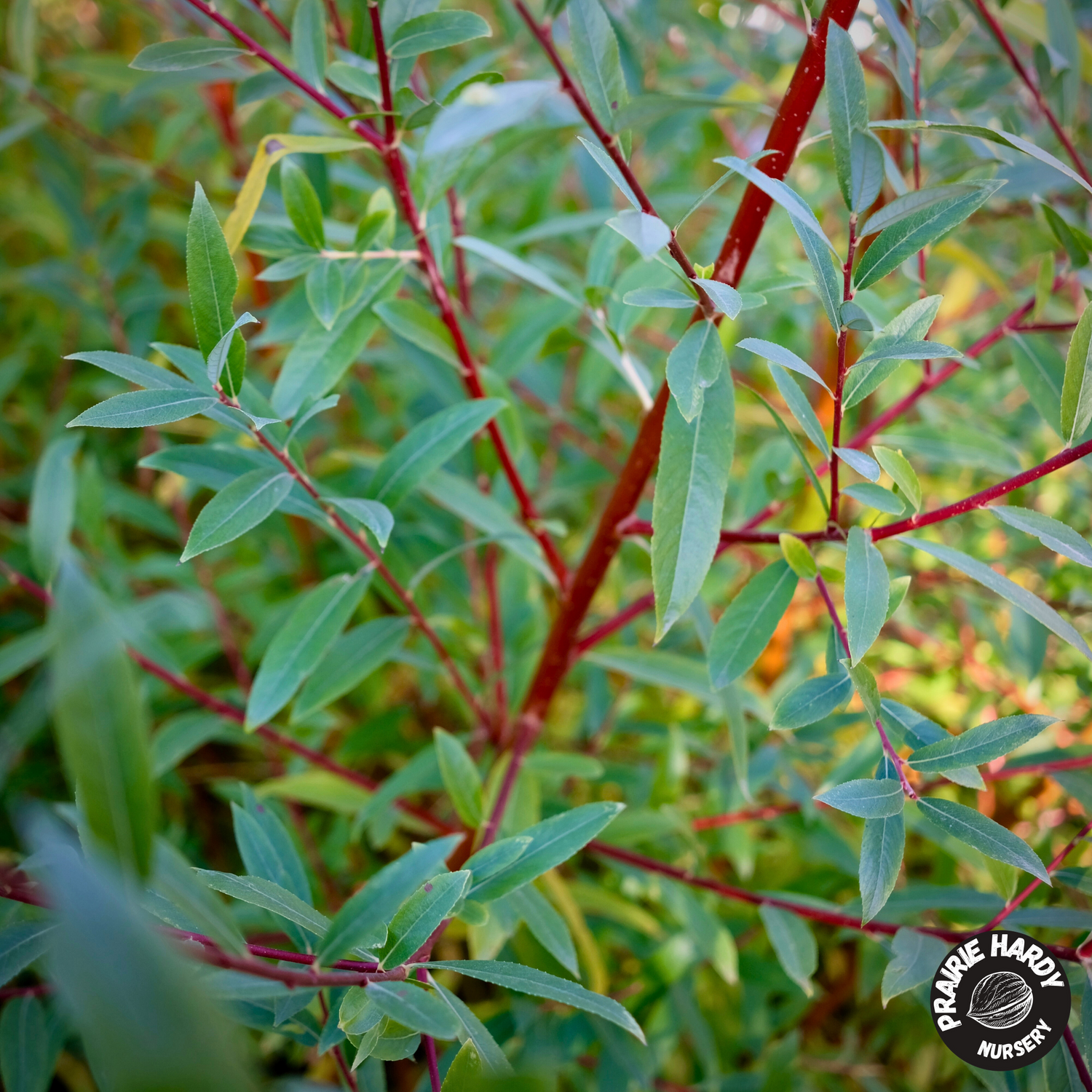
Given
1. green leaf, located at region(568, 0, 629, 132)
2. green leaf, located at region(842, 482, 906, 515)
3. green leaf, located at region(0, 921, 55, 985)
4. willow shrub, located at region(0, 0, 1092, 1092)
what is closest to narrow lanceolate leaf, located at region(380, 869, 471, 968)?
willow shrub, located at region(0, 0, 1092, 1092)

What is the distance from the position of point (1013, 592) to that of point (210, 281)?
0.39 meters

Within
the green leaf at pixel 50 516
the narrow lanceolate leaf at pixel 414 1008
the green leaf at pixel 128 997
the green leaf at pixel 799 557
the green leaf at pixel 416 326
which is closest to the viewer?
the green leaf at pixel 128 997

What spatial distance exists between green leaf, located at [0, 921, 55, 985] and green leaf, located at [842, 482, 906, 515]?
392mm

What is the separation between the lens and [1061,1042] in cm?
37

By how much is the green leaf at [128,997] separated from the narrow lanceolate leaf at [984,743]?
0.29 m

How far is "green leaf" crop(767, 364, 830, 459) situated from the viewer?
340 millimetres

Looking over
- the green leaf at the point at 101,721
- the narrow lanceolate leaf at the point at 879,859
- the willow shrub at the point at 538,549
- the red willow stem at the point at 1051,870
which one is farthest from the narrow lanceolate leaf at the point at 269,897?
the red willow stem at the point at 1051,870

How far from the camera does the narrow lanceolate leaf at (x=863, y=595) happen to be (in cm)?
32

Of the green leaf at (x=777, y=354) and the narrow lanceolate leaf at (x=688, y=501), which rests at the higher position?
the green leaf at (x=777, y=354)

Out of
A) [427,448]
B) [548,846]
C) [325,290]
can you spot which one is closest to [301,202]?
[325,290]

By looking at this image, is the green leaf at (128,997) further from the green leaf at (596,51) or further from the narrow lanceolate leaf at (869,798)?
the green leaf at (596,51)

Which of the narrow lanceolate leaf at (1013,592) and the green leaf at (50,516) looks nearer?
Result: the narrow lanceolate leaf at (1013,592)

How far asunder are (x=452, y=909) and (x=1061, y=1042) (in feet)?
1.04

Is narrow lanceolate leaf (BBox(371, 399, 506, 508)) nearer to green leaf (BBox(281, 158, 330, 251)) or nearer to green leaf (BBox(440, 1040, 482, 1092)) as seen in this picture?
green leaf (BBox(281, 158, 330, 251))
